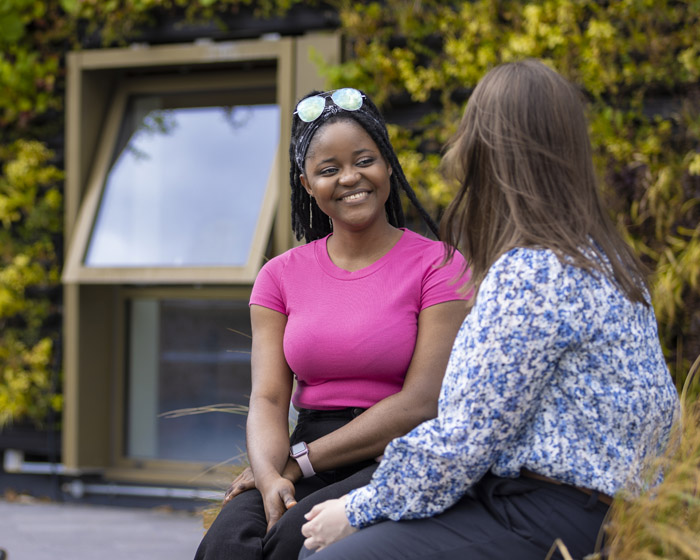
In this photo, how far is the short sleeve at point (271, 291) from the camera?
8.05ft

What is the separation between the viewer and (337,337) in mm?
2275

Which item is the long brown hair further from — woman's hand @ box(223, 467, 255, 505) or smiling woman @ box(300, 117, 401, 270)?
woman's hand @ box(223, 467, 255, 505)

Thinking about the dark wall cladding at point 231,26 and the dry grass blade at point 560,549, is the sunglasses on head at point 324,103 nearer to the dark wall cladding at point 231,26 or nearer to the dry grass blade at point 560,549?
the dry grass blade at point 560,549

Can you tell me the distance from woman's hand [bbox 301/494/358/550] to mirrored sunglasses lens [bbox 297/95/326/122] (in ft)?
3.51

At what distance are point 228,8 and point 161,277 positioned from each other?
154 cm

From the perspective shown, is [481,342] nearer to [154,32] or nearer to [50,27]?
[154,32]

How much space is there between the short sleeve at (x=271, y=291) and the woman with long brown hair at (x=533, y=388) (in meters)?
0.80

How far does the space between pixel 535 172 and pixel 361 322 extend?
27.4 inches

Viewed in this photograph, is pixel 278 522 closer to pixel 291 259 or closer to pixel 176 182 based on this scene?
pixel 291 259

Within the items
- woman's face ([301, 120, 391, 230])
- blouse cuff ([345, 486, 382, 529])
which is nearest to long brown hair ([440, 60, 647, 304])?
blouse cuff ([345, 486, 382, 529])

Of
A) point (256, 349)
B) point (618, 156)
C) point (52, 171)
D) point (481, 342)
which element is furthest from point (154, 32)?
point (481, 342)

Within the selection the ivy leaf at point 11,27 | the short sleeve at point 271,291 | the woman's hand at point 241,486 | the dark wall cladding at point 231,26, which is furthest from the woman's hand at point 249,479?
the ivy leaf at point 11,27

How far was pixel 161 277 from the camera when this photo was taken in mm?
5020

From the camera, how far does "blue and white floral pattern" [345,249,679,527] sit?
1.60 metres
